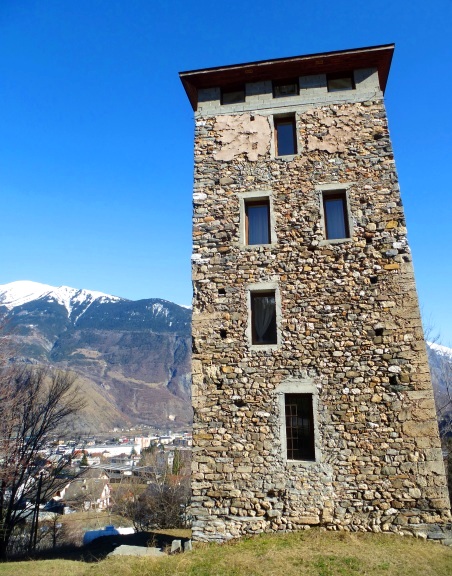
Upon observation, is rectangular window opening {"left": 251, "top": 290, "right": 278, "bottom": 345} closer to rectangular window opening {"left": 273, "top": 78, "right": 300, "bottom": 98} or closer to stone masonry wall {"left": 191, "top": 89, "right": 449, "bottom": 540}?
stone masonry wall {"left": 191, "top": 89, "right": 449, "bottom": 540}

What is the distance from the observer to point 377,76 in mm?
11836

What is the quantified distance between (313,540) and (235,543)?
1.68 m

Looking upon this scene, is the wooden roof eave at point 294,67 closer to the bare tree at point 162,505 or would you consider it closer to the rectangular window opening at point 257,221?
the rectangular window opening at point 257,221

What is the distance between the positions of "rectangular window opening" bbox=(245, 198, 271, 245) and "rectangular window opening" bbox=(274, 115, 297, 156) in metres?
1.68

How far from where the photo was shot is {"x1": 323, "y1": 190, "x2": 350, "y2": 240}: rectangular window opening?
10.9 m

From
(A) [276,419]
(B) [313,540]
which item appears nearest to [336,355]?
(A) [276,419]

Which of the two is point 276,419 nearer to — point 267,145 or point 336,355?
point 336,355

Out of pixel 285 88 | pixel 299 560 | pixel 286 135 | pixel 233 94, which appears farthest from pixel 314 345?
pixel 233 94

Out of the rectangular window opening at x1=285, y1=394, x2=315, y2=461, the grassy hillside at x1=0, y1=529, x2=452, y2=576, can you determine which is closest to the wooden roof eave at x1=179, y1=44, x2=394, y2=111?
the rectangular window opening at x1=285, y1=394, x2=315, y2=461

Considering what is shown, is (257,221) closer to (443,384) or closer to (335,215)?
(335,215)

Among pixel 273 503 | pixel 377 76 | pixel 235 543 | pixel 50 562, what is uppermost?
pixel 377 76

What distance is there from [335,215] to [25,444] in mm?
16024

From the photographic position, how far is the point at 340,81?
40.0 feet

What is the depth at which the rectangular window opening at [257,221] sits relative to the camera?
11.3m
